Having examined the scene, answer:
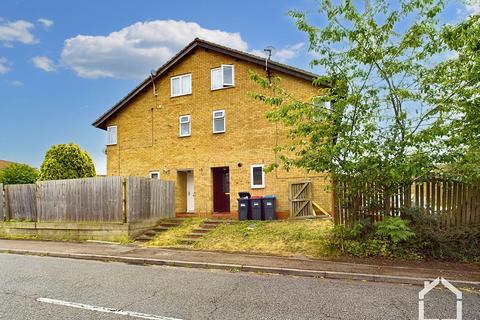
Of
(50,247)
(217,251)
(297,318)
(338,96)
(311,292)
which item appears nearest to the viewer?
(297,318)

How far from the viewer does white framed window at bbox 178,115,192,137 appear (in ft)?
63.9

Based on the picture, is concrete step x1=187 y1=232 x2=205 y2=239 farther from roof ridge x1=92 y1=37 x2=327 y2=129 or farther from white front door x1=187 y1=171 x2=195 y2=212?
roof ridge x1=92 y1=37 x2=327 y2=129

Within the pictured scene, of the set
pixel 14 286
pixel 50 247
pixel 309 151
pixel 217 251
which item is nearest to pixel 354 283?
pixel 309 151

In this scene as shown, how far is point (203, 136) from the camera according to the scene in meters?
18.9

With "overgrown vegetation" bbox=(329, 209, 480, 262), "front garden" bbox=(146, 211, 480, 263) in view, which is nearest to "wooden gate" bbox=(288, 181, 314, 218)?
"front garden" bbox=(146, 211, 480, 263)

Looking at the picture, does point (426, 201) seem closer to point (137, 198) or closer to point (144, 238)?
point (144, 238)

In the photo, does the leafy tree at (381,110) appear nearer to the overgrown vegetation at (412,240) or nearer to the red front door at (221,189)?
the overgrown vegetation at (412,240)

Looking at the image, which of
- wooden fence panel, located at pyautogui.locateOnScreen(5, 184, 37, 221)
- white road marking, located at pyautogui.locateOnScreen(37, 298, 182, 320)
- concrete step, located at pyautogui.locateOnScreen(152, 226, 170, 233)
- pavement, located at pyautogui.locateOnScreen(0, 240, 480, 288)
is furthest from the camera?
wooden fence panel, located at pyautogui.locateOnScreen(5, 184, 37, 221)

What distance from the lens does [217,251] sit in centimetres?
1112

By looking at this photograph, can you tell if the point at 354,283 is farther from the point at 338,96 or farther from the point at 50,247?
the point at 50,247

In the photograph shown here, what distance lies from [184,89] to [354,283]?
49.5 feet

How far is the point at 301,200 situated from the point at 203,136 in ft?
20.7

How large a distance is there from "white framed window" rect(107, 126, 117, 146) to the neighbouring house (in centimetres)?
12

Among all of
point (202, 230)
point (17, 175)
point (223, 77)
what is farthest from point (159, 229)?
point (17, 175)
